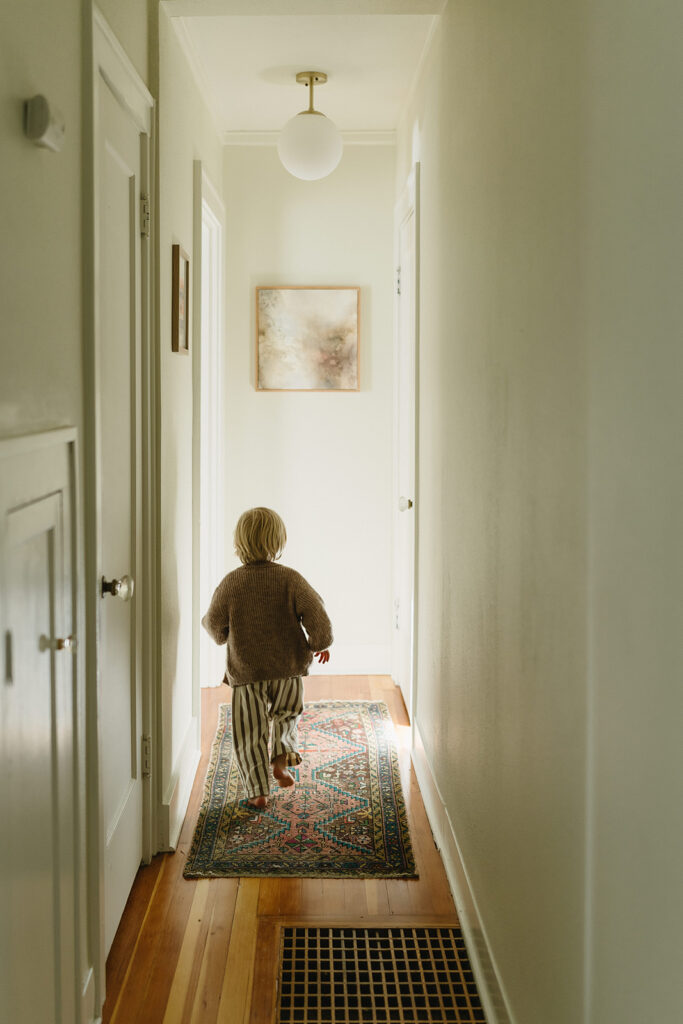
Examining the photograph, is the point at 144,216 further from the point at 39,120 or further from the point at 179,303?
the point at 39,120

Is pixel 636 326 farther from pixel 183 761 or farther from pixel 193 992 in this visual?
pixel 183 761

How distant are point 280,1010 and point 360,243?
333cm

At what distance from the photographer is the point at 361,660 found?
454 centimetres

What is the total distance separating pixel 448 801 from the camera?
2.62 metres

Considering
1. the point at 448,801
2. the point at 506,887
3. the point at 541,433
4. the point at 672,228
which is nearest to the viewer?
the point at 672,228

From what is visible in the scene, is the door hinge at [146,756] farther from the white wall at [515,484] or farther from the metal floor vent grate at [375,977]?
the white wall at [515,484]

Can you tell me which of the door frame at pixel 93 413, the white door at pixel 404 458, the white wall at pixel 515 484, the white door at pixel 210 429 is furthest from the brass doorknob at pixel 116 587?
the white door at pixel 210 429

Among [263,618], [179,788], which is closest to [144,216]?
[263,618]

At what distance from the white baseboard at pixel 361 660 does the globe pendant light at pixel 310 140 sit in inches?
87.4

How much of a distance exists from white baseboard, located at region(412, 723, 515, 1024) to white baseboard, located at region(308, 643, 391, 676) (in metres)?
1.22

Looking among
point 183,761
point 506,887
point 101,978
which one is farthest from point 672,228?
point 183,761

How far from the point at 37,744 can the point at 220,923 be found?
45.6 inches

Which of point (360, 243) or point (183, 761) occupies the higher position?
point (360, 243)

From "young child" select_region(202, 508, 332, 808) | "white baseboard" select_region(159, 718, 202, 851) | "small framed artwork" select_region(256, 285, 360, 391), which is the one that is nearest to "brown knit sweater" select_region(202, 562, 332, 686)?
"young child" select_region(202, 508, 332, 808)
